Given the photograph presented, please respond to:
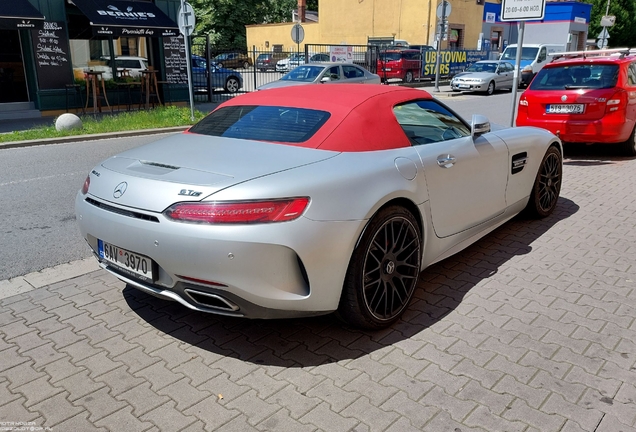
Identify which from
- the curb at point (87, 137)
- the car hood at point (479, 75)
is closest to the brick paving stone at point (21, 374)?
the curb at point (87, 137)

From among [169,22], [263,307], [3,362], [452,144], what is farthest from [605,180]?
[169,22]

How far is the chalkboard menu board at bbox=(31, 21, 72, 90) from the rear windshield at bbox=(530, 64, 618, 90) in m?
12.7

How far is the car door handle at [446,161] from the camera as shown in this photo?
3891mm

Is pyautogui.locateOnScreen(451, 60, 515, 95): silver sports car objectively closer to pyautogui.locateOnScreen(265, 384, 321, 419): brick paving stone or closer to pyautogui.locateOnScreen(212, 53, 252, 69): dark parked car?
pyautogui.locateOnScreen(212, 53, 252, 69): dark parked car

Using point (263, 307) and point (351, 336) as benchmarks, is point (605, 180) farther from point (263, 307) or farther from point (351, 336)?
point (263, 307)

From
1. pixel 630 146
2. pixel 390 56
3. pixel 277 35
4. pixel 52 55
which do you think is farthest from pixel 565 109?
pixel 277 35

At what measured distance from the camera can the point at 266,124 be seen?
3803 millimetres

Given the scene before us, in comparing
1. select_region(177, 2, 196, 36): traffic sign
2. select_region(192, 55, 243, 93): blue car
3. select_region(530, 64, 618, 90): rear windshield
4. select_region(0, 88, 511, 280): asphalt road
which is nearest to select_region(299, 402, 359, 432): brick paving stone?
select_region(0, 88, 511, 280): asphalt road

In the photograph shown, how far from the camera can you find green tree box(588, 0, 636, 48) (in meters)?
51.5

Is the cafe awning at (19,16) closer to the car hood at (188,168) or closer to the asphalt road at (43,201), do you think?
the asphalt road at (43,201)

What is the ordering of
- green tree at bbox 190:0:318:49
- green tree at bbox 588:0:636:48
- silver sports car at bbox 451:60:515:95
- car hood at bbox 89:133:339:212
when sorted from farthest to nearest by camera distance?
green tree at bbox 190:0:318:49
green tree at bbox 588:0:636:48
silver sports car at bbox 451:60:515:95
car hood at bbox 89:133:339:212

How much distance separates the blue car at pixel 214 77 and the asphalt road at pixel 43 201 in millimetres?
8846

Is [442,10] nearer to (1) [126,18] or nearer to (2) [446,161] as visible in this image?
(1) [126,18]

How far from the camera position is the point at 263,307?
296 centimetres
